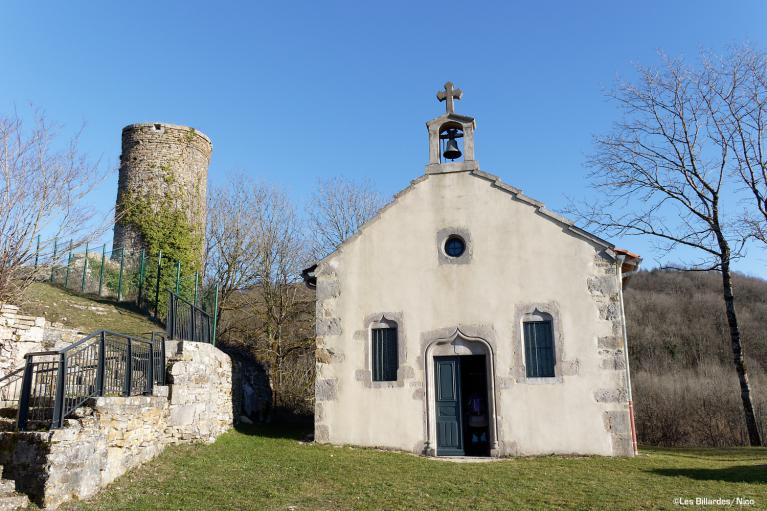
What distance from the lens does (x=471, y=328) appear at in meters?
12.0

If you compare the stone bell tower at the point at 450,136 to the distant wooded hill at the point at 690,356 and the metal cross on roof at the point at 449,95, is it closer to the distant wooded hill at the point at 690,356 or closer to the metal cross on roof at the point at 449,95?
the metal cross on roof at the point at 449,95

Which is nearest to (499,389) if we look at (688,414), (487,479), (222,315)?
(487,479)

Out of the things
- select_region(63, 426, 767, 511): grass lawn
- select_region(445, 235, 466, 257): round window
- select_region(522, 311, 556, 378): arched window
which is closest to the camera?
select_region(63, 426, 767, 511): grass lawn

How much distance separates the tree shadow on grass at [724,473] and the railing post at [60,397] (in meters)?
9.13

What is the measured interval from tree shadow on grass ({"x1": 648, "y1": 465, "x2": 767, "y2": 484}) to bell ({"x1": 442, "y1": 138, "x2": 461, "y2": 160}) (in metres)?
7.98

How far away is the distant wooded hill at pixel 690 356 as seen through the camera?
17.8m

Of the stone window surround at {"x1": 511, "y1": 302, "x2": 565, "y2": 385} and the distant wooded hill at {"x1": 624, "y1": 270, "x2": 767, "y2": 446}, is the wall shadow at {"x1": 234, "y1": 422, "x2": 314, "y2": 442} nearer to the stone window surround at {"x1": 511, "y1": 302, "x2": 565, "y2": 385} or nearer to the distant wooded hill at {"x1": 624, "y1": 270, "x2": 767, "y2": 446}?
the stone window surround at {"x1": 511, "y1": 302, "x2": 565, "y2": 385}

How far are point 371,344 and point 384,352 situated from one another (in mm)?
350

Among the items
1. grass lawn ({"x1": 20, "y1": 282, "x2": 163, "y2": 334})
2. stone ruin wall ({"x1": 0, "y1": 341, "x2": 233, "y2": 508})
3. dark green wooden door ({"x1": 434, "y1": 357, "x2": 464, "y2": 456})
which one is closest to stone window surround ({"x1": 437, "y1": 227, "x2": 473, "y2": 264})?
dark green wooden door ({"x1": 434, "y1": 357, "x2": 464, "y2": 456})

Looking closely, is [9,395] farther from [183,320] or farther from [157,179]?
[157,179]

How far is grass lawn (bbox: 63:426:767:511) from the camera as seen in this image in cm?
712

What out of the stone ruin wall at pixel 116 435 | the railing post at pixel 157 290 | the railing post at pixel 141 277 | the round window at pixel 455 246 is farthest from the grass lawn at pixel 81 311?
the round window at pixel 455 246

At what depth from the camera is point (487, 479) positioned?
867cm

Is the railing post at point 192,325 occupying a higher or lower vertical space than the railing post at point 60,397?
higher
